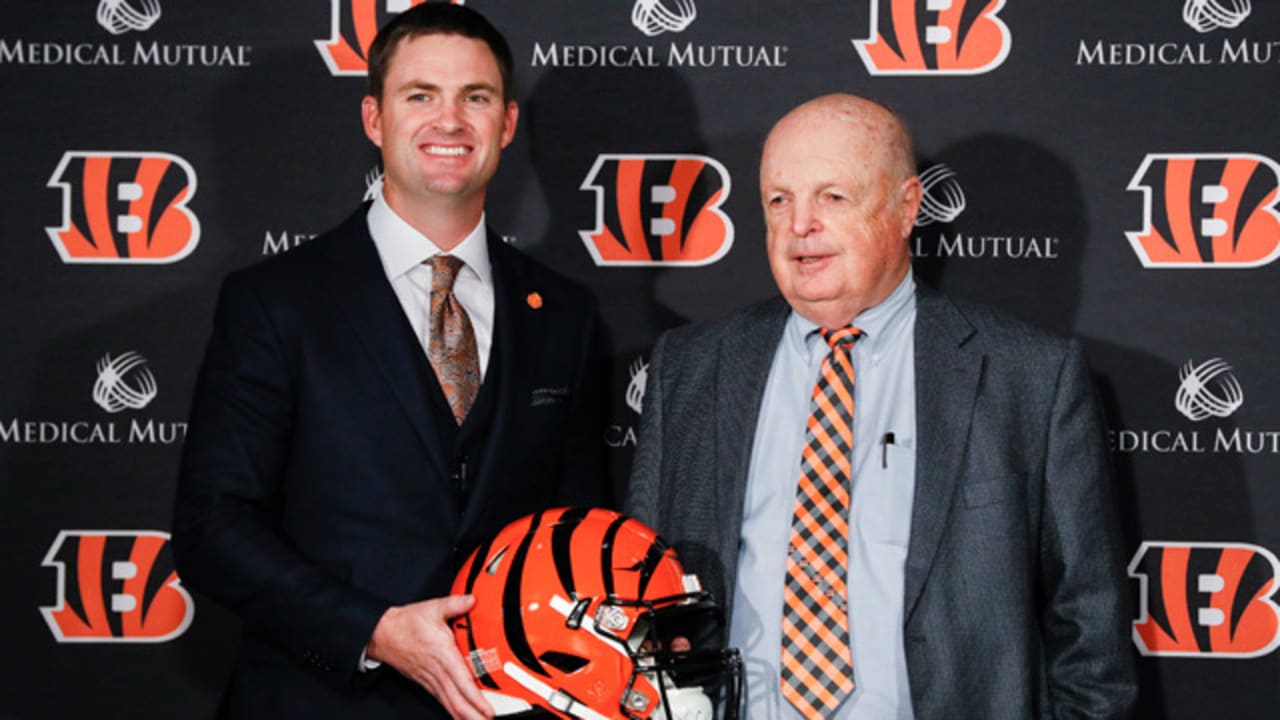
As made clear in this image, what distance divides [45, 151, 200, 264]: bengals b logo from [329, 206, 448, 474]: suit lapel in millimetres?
1067

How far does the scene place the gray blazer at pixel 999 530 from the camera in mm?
2527

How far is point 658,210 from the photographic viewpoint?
144 inches

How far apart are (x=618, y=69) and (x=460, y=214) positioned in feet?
3.25

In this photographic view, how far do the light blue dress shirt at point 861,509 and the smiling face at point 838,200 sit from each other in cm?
12

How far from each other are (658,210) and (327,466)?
1362 mm

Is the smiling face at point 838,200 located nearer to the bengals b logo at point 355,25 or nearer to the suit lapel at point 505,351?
the suit lapel at point 505,351

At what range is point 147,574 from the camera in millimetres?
3686

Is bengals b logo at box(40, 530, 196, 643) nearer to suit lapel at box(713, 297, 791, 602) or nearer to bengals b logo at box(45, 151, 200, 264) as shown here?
bengals b logo at box(45, 151, 200, 264)

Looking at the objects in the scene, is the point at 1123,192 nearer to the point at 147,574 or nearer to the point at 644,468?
the point at 644,468

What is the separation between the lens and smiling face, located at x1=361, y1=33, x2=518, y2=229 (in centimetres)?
282

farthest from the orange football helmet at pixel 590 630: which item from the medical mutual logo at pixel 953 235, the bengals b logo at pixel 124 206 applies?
the bengals b logo at pixel 124 206

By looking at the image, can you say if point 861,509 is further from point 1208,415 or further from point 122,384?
point 122,384

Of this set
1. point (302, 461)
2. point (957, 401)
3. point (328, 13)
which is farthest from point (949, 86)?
point (302, 461)

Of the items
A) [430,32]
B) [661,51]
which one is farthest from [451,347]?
[661,51]
